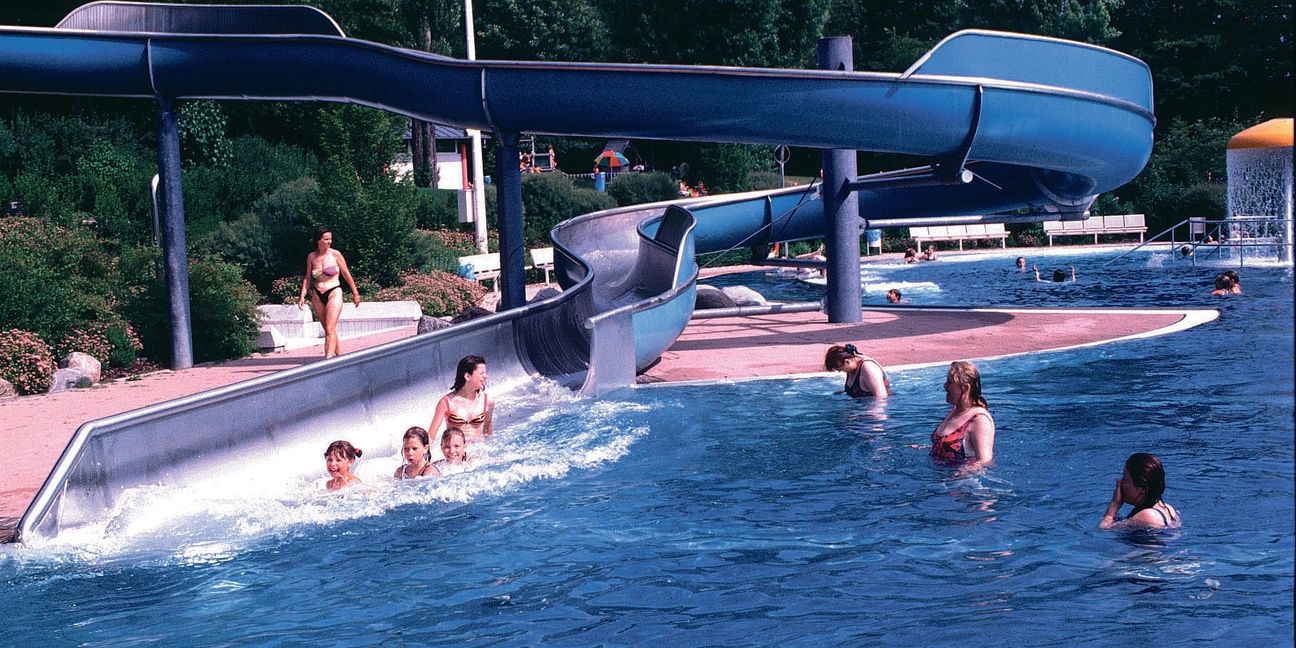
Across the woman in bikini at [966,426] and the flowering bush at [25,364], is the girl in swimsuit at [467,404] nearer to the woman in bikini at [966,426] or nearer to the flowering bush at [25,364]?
the woman in bikini at [966,426]

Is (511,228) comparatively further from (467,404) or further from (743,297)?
(743,297)

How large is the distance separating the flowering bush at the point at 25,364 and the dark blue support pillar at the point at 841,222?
974 cm

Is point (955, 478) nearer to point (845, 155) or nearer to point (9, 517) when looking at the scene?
point (9, 517)

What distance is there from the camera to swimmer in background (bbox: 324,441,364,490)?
28.6ft

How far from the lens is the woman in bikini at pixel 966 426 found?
901 cm

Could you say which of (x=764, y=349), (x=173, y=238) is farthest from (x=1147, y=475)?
(x=173, y=238)

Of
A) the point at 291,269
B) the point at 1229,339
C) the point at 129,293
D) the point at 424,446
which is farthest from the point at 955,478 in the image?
the point at 291,269

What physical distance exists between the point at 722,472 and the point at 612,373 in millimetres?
3480

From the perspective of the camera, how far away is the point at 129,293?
16750 millimetres

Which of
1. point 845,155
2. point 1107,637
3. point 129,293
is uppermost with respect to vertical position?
point 845,155

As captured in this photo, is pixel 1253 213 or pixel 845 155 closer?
pixel 845 155

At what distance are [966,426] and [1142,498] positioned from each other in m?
1.98

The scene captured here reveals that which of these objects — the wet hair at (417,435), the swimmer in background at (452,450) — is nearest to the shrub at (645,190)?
the swimmer in background at (452,450)

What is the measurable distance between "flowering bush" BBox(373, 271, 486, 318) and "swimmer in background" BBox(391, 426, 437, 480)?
1117 cm
